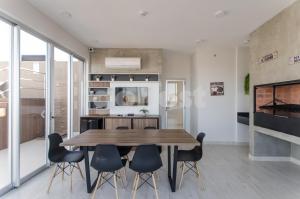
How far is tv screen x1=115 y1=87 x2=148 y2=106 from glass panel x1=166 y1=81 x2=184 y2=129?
3.93 ft

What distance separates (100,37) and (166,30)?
5.87 feet

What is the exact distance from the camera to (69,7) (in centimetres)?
393

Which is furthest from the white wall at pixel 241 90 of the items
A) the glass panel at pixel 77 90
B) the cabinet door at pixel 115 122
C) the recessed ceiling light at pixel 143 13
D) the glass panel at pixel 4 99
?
the glass panel at pixel 4 99

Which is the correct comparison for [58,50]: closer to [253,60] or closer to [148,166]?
[148,166]

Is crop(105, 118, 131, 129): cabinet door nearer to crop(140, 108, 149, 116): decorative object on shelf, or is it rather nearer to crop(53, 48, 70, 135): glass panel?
crop(140, 108, 149, 116): decorative object on shelf

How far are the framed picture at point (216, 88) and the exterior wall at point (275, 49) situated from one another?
1.61 meters

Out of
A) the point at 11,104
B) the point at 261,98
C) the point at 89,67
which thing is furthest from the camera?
the point at 89,67

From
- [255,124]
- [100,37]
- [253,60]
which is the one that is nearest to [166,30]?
[100,37]

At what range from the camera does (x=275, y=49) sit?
172 inches

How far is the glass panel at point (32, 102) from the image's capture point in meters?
3.85

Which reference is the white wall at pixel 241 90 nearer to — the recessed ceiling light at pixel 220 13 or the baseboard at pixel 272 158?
the baseboard at pixel 272 158

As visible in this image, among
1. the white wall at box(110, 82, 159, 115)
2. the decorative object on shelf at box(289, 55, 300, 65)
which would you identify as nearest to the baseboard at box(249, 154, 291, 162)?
the decorative object on shelf at box(289, 55, 300, 65)

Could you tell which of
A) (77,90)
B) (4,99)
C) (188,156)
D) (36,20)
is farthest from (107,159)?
(77,90)

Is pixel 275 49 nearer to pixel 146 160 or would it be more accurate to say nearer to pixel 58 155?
pixel 146 160
